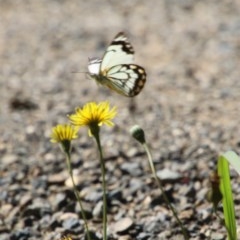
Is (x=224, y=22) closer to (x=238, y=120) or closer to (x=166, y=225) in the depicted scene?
(x=238, y=120)

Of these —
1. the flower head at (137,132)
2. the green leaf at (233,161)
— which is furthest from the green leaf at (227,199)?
the flower head at (137,132)

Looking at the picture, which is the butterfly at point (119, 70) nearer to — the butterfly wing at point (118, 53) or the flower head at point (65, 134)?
the butterfly wing at point (118, 53)

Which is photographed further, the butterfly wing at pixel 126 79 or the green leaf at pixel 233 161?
the butterfly wing at pixel 126 79

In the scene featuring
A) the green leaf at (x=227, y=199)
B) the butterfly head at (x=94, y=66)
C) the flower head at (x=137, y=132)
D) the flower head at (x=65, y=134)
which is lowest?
the green leaf at (x=227, y=199)

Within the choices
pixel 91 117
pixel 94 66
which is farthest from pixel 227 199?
pixel 94 66

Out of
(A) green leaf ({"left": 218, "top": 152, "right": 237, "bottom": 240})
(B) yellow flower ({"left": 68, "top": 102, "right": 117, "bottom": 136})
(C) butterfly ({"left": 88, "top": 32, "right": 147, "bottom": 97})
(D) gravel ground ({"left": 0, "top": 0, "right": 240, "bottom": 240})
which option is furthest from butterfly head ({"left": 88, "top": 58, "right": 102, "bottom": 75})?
(D) gravel ground ({"left": 0, "top": 0, "right": 240, "bottom": 240})

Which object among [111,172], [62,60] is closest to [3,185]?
[111,172]
